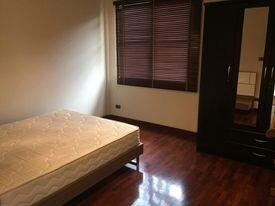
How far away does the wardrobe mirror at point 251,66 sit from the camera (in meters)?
2.68

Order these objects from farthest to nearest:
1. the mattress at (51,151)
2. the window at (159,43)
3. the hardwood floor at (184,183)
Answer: the window at (159,43) → the hardwood floor at (184,183) → the mattress at (51,151)

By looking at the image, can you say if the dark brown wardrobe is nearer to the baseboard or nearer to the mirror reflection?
the mirror reflection

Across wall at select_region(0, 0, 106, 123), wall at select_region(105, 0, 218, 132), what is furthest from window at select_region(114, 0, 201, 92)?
wall at select_region(0, 0, 106, 123)

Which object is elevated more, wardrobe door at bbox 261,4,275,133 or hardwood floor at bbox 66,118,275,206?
wardrobe door at bbox 261,4,275,133

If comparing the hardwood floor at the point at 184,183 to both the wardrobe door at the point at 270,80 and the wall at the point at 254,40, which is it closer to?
the wardrobe door at the point at 270,80

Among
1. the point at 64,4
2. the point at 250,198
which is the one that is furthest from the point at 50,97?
the point at 250,198

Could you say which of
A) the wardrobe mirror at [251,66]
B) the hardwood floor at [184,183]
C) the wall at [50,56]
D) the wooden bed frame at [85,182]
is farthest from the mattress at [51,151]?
the wardrobe mirror at [251,66]

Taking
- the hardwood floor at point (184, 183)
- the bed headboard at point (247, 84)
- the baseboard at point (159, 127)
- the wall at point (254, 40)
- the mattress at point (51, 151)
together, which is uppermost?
the wall at point (254, 40)

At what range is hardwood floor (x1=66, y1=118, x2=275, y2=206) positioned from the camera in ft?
7.61

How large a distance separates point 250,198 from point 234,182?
0.28 m

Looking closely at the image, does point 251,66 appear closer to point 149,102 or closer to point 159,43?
point 159,43

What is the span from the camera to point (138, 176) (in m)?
2.76

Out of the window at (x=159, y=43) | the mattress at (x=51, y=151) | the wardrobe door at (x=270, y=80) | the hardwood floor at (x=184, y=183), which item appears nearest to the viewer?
the mattress at (x=51, y=151)

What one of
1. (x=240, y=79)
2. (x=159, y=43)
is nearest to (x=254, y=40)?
(x=240, y=79)
